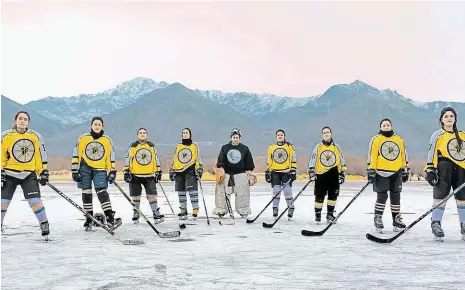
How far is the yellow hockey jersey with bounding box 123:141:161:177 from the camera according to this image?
8086 millimetres

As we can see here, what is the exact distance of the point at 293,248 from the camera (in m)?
5.66

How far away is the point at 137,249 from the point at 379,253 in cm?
263

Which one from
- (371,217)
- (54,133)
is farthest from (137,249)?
(54,133)

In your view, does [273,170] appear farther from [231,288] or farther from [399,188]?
[231,288]

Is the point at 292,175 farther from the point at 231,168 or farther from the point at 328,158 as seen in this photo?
the point at 231,168

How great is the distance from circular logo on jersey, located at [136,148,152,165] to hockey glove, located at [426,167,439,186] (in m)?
4.20

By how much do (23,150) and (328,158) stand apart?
4528 mm

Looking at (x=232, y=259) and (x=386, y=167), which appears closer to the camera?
(x=232, y=259)

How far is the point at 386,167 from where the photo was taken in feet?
22.9

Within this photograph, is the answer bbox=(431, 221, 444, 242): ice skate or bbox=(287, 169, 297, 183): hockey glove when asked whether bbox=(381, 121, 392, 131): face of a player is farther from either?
bbox=(287, 169, 297, 183): hockey glove

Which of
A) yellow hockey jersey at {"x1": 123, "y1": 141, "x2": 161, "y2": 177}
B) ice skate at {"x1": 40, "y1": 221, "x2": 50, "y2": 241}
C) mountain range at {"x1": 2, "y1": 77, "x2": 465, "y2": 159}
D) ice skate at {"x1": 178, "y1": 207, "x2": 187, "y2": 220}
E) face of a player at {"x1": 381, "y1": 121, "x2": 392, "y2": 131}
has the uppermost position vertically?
mountain range at {"x1": 2, "y1": 77, "x2": 465, "y2": 159}

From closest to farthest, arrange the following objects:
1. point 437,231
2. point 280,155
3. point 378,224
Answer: point 437,231, point 378,224, point 280,155

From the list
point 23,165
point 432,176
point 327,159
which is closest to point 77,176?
point 23,165

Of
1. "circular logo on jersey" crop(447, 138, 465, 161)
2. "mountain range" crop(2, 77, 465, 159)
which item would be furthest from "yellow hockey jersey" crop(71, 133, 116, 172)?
"mountain range" crop(2, 77, 465, 159)
